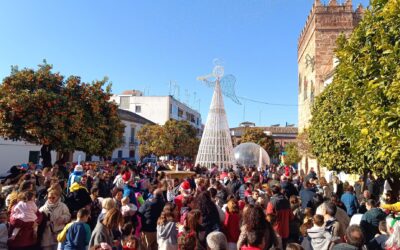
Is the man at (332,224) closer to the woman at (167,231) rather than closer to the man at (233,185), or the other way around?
the woman at (167,231)

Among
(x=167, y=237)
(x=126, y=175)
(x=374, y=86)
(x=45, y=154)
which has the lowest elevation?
(x=167, y=237)

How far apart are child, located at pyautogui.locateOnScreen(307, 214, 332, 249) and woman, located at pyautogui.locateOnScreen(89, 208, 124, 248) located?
3.00 metres

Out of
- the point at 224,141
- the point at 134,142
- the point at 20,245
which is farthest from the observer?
→ the point at 134,142

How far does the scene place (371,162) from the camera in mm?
7965

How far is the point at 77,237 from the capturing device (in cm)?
468

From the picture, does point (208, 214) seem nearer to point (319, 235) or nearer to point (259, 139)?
point (319, 235)

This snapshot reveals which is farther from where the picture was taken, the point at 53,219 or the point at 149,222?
the point at 149,222

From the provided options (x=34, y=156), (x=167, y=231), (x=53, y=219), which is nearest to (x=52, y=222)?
(x=53, y=219)

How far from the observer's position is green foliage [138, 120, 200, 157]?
120ft

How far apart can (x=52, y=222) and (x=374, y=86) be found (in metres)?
5.74

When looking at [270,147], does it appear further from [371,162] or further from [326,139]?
[371,162]

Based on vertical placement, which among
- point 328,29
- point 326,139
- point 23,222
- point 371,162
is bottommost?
point 23,222

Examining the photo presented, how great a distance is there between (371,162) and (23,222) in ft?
25.0

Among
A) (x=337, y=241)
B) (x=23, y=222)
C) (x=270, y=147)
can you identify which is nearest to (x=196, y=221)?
(x=337, y=241)
